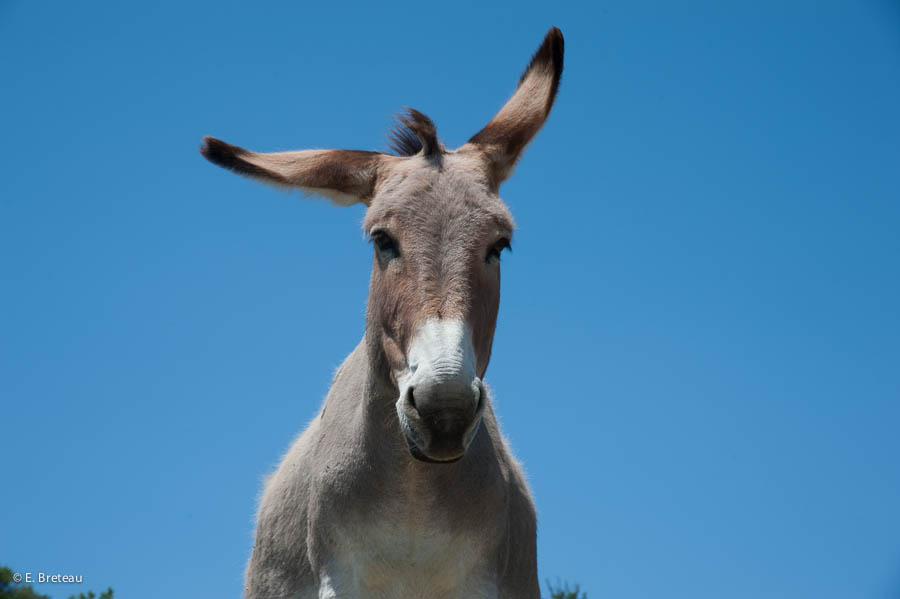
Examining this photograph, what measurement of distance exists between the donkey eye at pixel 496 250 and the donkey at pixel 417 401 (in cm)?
2

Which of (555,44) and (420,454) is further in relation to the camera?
(555,44)

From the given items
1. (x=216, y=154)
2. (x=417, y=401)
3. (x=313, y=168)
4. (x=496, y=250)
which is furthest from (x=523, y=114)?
(x=417, y=401)

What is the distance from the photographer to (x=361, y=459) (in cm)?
600

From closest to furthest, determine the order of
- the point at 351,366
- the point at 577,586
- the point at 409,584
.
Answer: the point at 409,584
the point at 351,366
the point at 577,586


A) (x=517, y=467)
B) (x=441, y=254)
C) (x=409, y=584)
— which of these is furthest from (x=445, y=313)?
(x=517, y=467)

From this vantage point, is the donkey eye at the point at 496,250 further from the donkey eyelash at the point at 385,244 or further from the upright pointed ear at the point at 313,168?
the upright pointed ear at the point at 313,168

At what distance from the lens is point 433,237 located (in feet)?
17.6

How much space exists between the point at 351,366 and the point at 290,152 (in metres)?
1.70

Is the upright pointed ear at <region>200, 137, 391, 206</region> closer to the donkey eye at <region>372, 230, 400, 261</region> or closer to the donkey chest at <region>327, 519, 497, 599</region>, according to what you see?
the donkey eye at <region>372, 230, 400, 261</region>

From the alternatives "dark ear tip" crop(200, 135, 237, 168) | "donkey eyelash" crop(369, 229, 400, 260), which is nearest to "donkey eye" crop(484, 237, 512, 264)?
"donkey eyelash" crop(369, 229, 400, 260)

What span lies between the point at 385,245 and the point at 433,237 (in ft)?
1.36

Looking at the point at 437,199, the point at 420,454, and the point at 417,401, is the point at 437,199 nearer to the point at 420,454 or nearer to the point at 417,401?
the point at 417,401

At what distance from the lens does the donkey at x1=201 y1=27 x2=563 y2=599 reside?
16.6 feet

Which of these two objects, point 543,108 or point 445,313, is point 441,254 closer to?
point 445,313
